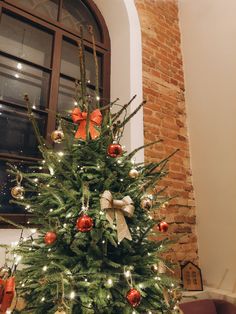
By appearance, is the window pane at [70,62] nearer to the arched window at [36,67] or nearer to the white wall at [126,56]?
the arched window at [36,67]

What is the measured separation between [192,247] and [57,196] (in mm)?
1679

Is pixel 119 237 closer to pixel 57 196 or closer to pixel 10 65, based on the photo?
pixel 57 196

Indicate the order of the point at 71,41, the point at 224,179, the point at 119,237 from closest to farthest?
1. the point at 119,237
2. the point at 224,179
3. the point at 71,41

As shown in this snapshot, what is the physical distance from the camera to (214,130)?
2457mm

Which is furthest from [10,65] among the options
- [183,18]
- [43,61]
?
[183,18]

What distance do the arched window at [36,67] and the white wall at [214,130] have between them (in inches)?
38.7

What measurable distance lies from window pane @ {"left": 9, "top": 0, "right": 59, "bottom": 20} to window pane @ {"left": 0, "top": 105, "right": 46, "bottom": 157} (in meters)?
1.00

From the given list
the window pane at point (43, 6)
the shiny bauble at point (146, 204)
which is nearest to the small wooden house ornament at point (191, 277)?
the shiny bauble at point (146, 204)

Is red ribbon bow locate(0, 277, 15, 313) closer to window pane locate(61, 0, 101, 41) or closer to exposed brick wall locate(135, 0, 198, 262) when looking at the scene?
exposed brick wall locate(135, 0, 198, 262)

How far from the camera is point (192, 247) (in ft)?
7.84

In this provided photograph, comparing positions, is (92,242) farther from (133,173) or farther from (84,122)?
(84,122)

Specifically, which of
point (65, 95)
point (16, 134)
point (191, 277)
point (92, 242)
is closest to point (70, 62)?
point (65, 95)

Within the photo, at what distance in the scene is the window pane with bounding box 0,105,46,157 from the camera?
6.19 feet

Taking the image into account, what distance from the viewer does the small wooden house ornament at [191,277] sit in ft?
6.94
